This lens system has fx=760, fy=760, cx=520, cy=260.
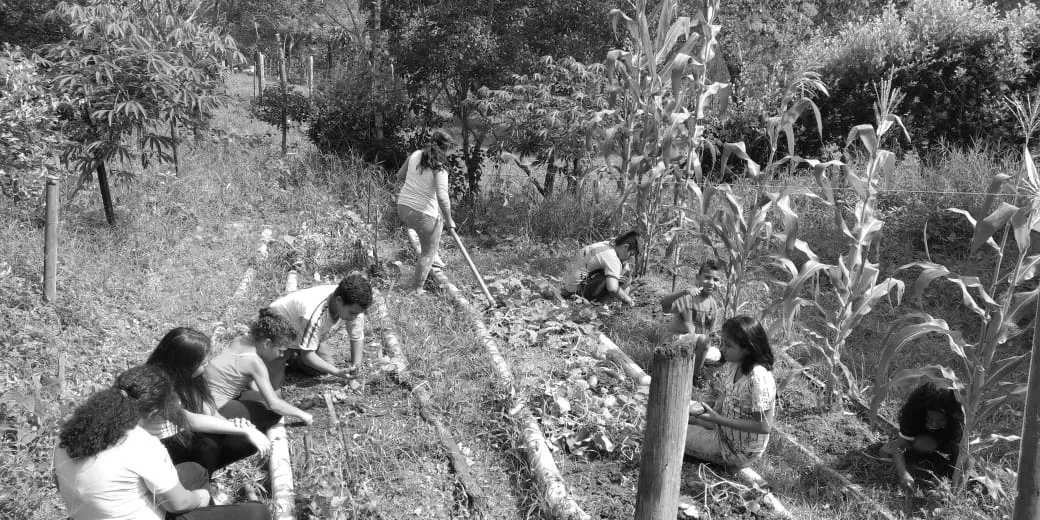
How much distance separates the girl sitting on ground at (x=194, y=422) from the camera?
3492 millimetres

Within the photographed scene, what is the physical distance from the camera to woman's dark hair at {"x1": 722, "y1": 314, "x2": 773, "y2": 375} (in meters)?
3.94

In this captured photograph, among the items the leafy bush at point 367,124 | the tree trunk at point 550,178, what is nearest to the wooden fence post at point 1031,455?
the tree trunk at point 550,178

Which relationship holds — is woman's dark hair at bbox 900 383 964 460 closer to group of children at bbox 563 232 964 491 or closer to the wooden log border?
group of children at bbox 563 232 964 491

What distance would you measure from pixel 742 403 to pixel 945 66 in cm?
706

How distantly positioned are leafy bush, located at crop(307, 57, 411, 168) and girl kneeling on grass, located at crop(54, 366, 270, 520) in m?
7.62

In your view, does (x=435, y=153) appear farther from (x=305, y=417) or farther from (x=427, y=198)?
(x=305, y=417)

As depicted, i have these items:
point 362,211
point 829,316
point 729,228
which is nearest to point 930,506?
point 829,316

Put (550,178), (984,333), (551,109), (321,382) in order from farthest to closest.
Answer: (550,178) < (551,109) < (321,382) < (984,333)

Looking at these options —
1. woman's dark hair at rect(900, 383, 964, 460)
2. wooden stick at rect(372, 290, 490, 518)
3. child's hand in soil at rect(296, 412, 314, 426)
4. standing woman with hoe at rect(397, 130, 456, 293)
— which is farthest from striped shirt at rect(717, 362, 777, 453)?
standing woman with hoe at rect(397, 130, 456, 293)

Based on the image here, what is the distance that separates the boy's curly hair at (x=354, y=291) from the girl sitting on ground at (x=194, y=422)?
944mm

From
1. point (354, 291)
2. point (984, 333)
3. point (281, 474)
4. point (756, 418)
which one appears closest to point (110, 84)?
point (354, 291)

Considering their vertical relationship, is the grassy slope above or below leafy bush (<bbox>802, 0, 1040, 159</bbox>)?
below

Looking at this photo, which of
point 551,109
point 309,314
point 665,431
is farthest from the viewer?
point 551,109

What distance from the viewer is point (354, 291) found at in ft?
14.4
